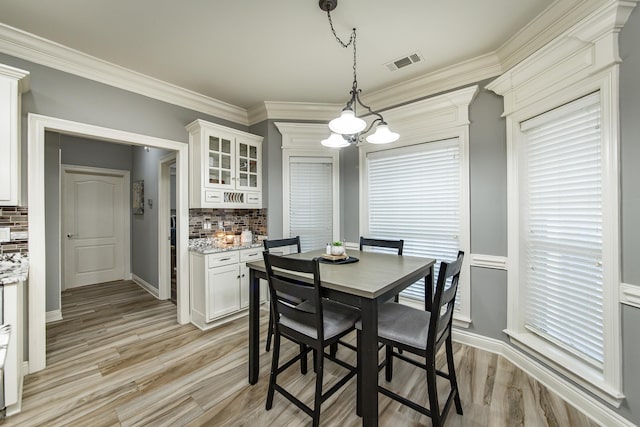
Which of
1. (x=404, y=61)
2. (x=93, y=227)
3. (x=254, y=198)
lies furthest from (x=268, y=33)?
(x=93, y=227)

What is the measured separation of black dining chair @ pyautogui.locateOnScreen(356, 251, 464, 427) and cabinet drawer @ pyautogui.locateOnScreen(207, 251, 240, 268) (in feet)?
6.35

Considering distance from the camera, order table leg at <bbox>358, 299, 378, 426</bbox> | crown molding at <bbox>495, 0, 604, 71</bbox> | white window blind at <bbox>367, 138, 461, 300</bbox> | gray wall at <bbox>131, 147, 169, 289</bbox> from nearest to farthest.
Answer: table leg at <bbox>358, 299, 378, 426</bbox>
crown molding at <bbox>495, 0, 604, 71</bbox>
white window blind at <bbox>367, 138, 461, 300</bbox>
gray wall at <bbox>131, 147, 169, 289</bbox>

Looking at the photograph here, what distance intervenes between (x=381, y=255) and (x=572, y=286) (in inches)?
55.0

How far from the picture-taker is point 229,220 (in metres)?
3.82

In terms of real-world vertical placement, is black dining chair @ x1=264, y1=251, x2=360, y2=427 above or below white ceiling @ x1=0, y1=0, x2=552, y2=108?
below

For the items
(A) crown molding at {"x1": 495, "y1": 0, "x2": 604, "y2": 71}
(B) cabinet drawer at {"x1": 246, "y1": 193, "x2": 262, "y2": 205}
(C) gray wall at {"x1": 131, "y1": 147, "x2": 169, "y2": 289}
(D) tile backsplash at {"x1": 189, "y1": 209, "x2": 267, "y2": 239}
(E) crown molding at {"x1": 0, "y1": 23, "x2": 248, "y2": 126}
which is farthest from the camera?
(C) gray wall at {"x1": 131, "y1": 147, "x2": 169, "y2": 289}

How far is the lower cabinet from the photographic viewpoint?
3.03 metres

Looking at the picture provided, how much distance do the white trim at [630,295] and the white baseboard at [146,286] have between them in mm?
4972

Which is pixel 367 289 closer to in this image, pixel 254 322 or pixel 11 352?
pixel 254 322

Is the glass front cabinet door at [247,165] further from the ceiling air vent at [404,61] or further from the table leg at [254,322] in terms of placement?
the ceiling air vent at [404,61]

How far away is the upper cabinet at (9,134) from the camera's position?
1.92 meters

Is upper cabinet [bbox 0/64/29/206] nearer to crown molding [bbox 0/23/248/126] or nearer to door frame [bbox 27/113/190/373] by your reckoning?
door frame [bbox 27/113/190/373]

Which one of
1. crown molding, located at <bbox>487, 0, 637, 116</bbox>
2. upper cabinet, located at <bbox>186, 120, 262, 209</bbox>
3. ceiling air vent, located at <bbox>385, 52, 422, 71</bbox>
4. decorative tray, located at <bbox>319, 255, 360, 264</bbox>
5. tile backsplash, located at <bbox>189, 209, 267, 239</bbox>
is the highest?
ceiling air vent, located at <bbox>385, 52, 422, 71</bbox>

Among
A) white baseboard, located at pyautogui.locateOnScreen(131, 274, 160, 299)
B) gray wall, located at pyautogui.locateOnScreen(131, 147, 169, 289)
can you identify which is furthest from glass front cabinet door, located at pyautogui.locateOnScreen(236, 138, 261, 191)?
white baseboard, located at pyautogui.locateOnScreen(131, 274, 160, 299)
